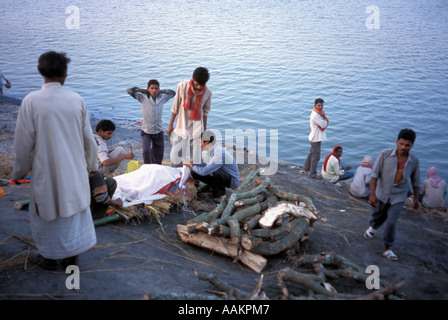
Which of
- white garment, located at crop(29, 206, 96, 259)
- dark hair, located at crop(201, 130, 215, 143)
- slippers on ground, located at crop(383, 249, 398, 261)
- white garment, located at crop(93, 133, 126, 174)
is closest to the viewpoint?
white garment, located at crop(29, 206, 96, 259)

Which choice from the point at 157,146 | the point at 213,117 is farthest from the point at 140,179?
the point at 213,117

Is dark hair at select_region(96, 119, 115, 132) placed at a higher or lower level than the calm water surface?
lower

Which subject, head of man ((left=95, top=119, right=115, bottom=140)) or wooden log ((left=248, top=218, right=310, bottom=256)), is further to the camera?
head of man ((left=95, top=119, right=115, bottom=140))

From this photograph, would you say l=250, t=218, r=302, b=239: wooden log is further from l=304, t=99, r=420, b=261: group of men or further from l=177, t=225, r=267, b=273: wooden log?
l=304, t=99, r=420, b=261: group of men

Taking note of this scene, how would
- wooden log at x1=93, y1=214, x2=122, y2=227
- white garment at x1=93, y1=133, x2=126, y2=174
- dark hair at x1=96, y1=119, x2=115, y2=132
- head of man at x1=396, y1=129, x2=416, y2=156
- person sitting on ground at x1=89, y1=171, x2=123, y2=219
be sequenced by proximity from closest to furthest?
person sitting on ground at x1=89, y1=171, x2=123, y2=219 < head of man at x1=396, y1=129, x2=416, y2=156 < wooden log at x1=93, y1=214, x2=122, y2=227 < dark hair at x1=96, y1=119, x2=115, y2=132 < white garment at x1=93, y1=133, x2=126, y2=174

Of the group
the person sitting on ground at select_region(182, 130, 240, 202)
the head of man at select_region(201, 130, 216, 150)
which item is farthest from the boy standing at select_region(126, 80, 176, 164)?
the head of man at select_region(201, 130, 216, 150)

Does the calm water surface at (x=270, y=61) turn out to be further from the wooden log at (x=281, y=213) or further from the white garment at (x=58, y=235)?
the white garment at (x=58, y=235)

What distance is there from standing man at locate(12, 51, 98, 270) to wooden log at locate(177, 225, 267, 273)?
4.53 ft

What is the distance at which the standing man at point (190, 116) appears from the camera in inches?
218

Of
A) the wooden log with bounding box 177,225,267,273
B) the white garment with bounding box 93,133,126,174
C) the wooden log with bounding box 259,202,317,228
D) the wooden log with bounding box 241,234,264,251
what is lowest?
the wooden log with bounding box 177,225,267,273

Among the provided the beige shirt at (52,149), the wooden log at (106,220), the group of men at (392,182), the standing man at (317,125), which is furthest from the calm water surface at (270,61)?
the beige shirt at (52,149)

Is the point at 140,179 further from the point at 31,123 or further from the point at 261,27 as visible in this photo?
the point at 261,27

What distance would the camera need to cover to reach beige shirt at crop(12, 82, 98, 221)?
2.71 meters
